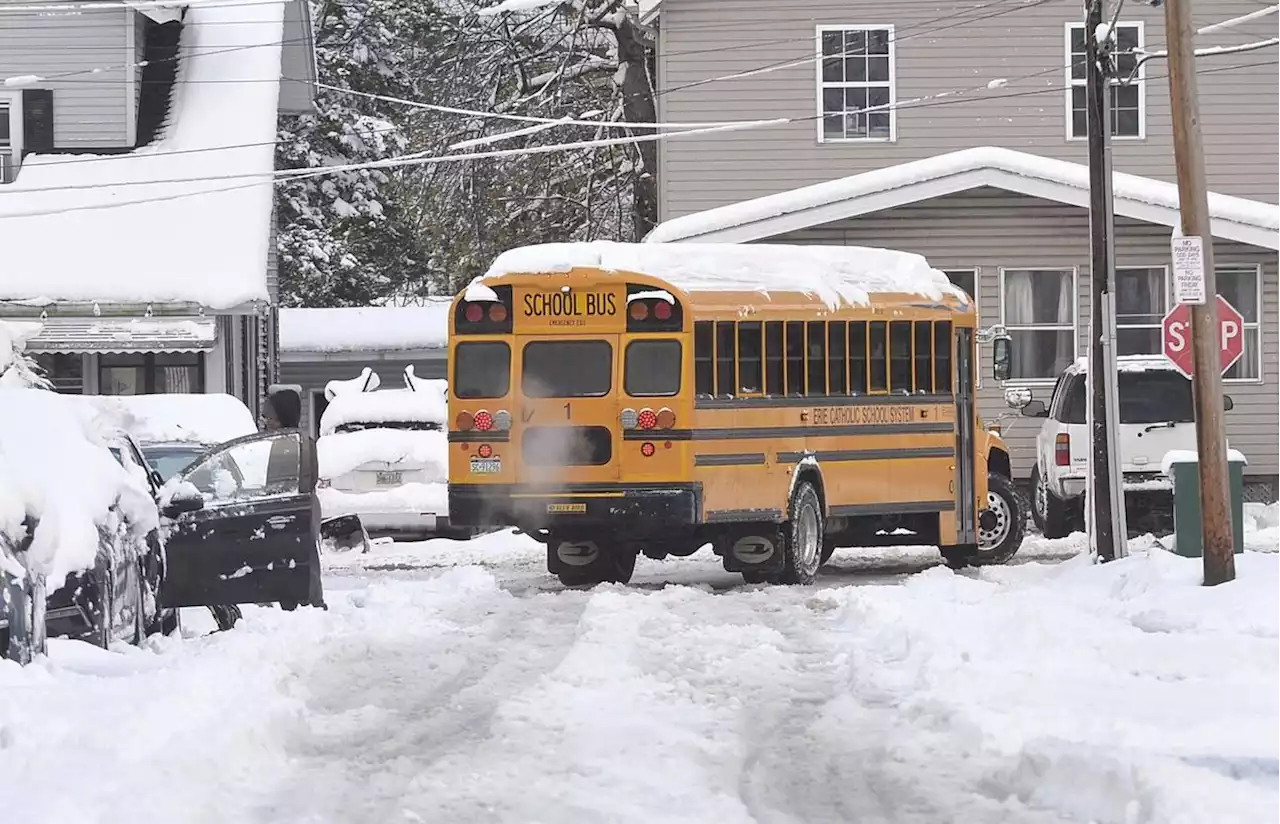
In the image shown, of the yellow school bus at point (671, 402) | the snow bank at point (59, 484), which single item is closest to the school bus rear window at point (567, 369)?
the yellow school bus at point (671, 402)

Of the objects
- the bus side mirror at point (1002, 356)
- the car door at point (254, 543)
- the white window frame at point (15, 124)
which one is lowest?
the car door at point (254, 543)

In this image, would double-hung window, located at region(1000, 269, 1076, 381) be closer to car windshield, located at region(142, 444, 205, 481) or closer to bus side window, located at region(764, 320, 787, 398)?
bus side window, located at region(764, 320, 787, 398)

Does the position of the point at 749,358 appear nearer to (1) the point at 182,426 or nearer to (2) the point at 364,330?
(1) the point at 182,426

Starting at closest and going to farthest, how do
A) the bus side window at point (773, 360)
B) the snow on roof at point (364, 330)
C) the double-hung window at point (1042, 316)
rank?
1. the bus side window at point (773, 360)
2. the double-hung window at point (1042, 316)
3. the snow on roof at point (364, 330)

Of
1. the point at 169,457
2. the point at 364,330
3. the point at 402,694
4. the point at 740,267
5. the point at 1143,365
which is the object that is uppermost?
the point at 364,330

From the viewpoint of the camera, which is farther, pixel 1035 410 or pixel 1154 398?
pixel 1035 410

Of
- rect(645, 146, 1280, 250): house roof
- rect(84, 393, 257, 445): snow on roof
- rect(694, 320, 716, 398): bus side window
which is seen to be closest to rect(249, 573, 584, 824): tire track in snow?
rect(694, 320, 716, 398): bus side window

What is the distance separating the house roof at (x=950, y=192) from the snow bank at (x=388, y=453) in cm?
572

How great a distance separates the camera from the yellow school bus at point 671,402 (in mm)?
17531

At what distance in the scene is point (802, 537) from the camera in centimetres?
1866

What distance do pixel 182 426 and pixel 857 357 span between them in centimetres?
666

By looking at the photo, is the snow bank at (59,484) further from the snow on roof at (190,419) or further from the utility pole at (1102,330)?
the utility pole at (1102,330)

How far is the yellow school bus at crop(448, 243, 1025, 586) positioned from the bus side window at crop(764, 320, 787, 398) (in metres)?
0.02

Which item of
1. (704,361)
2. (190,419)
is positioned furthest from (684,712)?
(190,419)
